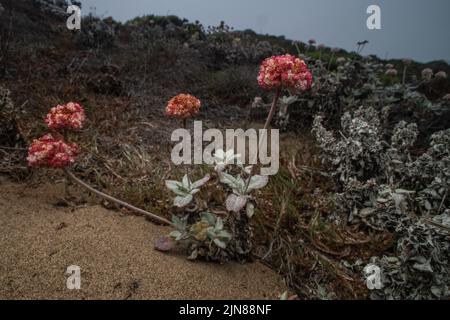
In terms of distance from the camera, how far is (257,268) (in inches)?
77.0

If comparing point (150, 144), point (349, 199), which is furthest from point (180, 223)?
point (150, 144)

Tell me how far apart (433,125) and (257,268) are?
276cm

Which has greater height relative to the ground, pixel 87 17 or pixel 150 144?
pixel 87 17

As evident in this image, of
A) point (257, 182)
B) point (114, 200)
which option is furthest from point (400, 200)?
point (114, 200)

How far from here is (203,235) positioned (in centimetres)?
179

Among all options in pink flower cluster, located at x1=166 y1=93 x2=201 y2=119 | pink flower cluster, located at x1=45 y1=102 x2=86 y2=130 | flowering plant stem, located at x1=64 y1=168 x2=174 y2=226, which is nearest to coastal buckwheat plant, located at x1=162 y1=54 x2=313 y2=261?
flowering plant stem, located at x1=64 y1=168 x2=174 y2=226

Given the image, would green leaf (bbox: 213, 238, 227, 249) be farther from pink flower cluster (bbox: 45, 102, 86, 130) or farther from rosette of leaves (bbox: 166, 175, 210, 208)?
pink flower cluster (bbox: 45, 102, 86, 130)

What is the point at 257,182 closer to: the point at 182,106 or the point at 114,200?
the point at 182,106

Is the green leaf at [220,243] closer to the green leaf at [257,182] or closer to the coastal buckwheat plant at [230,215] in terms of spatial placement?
the coastal buckwheat plant at [230,215]

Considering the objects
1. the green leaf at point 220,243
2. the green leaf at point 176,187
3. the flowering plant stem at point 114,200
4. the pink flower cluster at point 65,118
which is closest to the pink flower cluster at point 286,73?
the green leaf at point 176,187

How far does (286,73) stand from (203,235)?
0.99 metres

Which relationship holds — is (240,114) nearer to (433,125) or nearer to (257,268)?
(433,125)

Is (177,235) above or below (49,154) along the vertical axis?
below

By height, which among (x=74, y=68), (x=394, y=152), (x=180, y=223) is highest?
(x=74, y=68)
